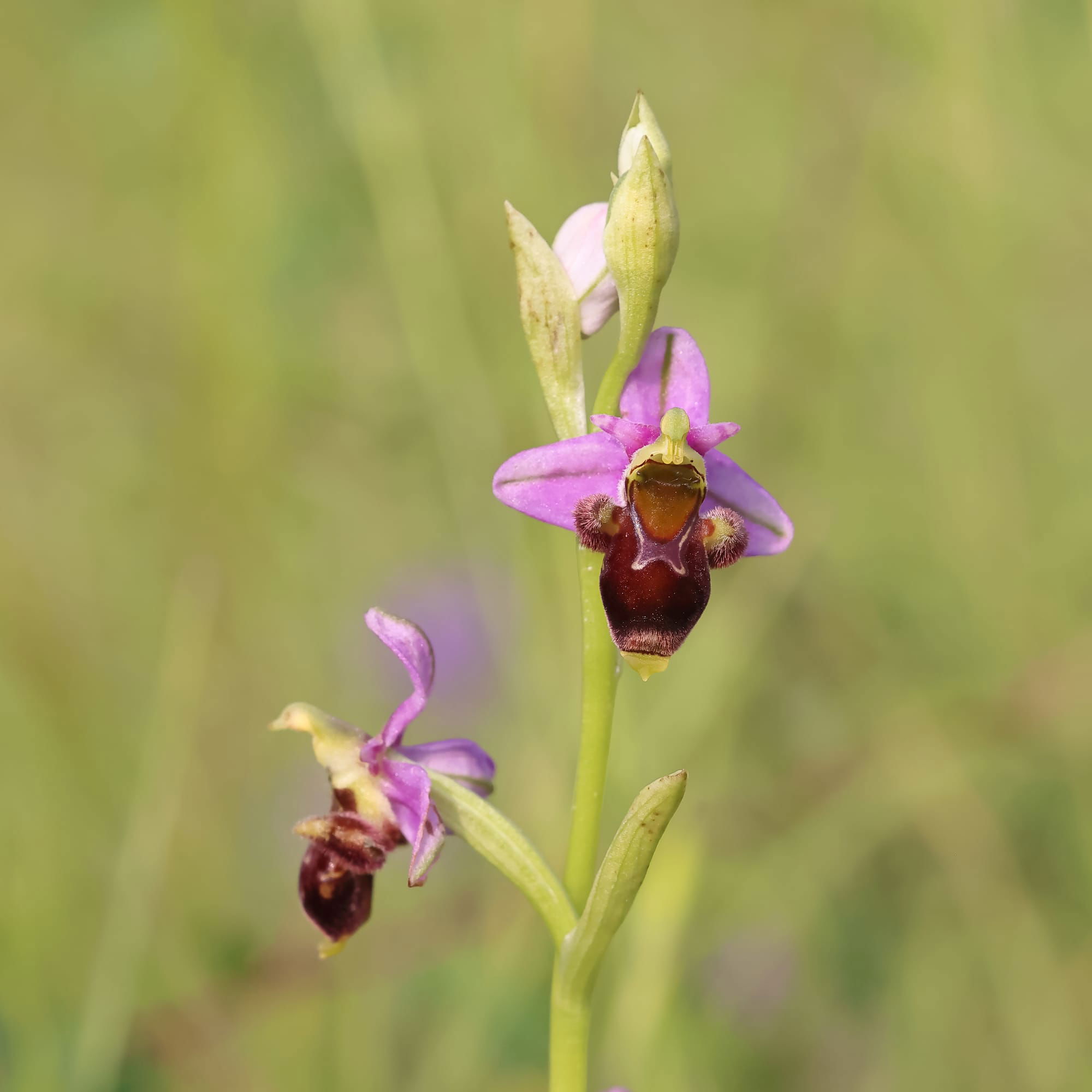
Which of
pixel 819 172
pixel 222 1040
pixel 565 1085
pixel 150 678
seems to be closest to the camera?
pixel 565 1085

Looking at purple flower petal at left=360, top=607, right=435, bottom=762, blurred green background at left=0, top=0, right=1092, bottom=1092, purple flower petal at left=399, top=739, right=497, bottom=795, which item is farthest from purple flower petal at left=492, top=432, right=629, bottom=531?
blurred green background at left=0, top=0, right=1092, bottom=1092

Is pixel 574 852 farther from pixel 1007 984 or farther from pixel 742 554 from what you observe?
pixel 1007 984

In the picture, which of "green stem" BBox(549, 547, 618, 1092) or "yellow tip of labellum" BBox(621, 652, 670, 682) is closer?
"yellow tip of labellum" BBox(621, 652, 670, 682)

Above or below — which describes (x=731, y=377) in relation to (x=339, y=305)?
below

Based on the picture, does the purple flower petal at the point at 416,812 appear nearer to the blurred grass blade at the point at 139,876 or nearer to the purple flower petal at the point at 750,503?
the purple flower petal at the point at 750,503

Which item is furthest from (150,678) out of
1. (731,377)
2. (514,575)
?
(731,377)

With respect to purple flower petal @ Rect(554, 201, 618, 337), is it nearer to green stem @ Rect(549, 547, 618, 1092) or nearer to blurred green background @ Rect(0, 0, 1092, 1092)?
green stem @ Rect(549, 547, 618, 1092)
